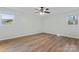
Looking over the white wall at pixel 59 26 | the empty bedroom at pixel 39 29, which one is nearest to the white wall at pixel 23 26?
the empty bedroom at pixel 39 29

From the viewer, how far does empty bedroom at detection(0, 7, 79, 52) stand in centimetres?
147

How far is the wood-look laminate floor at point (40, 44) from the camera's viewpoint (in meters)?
1.48

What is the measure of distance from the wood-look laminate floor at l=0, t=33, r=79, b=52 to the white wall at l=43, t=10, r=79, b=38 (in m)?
0.08

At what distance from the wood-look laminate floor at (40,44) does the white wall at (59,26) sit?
0.25 ft

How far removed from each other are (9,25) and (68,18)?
86 centimetres

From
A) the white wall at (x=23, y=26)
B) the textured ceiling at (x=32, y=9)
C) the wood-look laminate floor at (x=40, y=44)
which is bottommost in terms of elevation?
the wood-look laminate floor at (x=40, y=44)

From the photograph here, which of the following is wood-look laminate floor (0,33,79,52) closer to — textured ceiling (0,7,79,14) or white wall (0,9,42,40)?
white wall (0,9,42,40)

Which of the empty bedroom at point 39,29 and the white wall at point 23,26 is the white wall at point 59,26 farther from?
the white wall at point 23,26

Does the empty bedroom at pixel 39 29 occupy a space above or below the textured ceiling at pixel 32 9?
below

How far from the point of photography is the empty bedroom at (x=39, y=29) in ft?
4.82

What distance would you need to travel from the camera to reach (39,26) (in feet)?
5.02

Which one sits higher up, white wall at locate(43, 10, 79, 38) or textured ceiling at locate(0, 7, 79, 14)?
textured ceiling at locate(0, 7, 79, 14)

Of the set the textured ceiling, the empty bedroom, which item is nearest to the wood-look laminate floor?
the empty bedroom
